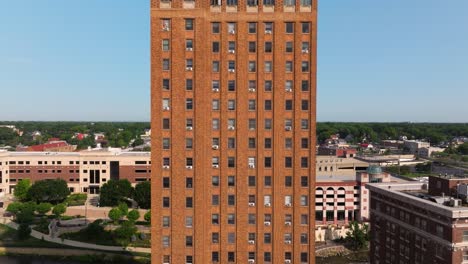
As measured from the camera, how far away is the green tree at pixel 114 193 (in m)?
142

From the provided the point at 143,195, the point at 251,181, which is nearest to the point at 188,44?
the point at 251,181

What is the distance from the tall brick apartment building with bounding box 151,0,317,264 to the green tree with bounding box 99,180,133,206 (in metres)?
91.3

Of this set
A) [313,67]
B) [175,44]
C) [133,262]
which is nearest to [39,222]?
[133,262]

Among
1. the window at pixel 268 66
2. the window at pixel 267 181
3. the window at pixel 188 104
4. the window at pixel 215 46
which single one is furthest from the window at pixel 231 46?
the window at pixel 267 181

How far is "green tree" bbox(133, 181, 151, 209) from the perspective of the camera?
142 metres

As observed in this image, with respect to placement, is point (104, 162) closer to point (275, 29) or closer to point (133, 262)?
point (133, 262)

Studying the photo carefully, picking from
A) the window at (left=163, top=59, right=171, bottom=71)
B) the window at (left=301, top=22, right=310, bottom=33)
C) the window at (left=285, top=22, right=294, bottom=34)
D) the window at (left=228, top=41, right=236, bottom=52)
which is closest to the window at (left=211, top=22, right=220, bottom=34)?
the window at (left=228, top=41, right=236, bottom=52)

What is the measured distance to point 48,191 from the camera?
145625 mm

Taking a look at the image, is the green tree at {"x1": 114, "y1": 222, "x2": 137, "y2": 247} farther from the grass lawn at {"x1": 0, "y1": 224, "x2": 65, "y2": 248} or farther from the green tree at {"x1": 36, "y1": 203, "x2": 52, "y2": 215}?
the green tree at {"x1": 36, "y1": 203, "x2": 52, "y2": 215}

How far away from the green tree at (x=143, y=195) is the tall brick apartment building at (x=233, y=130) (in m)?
88.6

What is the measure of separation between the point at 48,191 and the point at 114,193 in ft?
77.2

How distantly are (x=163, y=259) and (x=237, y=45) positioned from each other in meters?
29.5

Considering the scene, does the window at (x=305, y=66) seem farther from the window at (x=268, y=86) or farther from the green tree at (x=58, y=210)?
the green tree at (x=58, y=210)

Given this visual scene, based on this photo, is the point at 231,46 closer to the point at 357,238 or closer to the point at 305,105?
the point at 305,105
